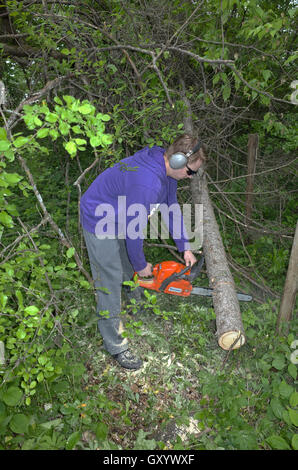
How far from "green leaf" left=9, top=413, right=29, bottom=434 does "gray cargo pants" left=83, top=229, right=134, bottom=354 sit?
3.03ft

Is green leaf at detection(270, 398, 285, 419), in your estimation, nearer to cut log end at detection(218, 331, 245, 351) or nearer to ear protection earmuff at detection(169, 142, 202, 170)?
cut log end at detection(218, 331, 245, 351)

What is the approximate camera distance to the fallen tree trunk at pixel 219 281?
250 centimetres

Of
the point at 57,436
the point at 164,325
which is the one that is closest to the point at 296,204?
the point at 164,325

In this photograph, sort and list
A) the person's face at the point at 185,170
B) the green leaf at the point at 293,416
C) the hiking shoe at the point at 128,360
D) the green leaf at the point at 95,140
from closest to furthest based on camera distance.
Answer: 1. the green leaf at the point at 95,140
2. the green leaf at the point at 293,416
3. the person's face at the point at 185,170
4. the hiking shoe at the point at 128,360

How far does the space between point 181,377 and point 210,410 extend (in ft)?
1.47

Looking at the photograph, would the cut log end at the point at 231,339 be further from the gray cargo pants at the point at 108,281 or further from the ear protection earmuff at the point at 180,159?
the ear protection earmuff at the point at 180,159

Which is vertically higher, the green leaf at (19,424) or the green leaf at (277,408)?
the green leaf at (19,424)

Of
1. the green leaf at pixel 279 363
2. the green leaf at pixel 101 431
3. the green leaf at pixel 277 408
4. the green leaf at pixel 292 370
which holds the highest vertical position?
the green leaf at pixel 101 431

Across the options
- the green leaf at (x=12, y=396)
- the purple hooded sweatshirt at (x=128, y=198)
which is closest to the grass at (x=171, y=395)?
the green leaf at (x=12, y=396)

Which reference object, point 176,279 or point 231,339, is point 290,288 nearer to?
point 231,339

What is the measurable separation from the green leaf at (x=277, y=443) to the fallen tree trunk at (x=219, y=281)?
0.67 meters

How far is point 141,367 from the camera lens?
116 inches

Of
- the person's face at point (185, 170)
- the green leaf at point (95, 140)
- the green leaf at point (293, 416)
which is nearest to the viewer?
the green leaf at point (95, 140)

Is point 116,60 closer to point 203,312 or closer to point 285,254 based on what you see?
point 203,312
